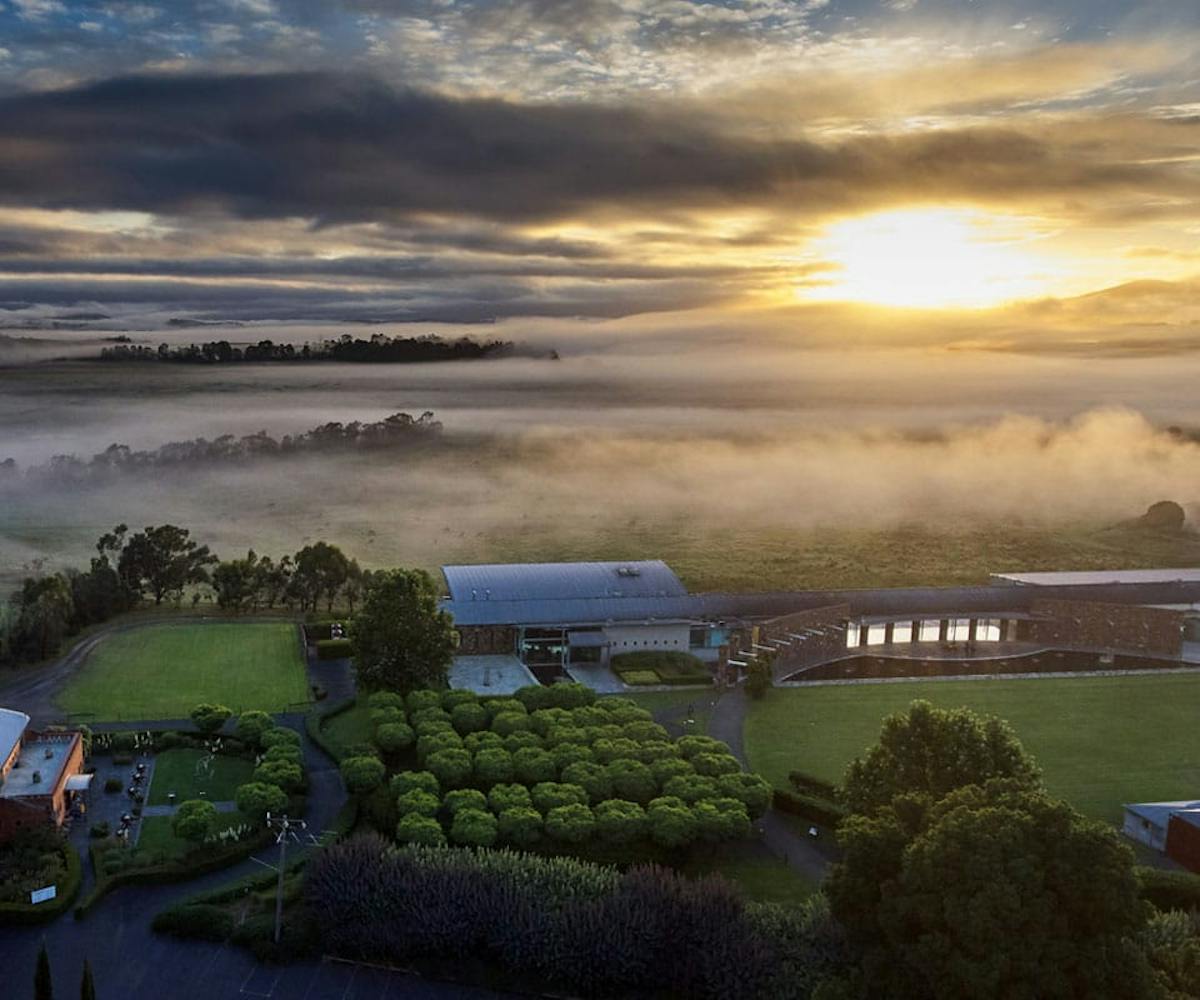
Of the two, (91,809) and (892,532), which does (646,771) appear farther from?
(892,532)

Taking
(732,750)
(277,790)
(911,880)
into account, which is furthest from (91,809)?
(911,880)

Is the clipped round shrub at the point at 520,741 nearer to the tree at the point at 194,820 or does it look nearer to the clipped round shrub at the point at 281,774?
the clipped round shrub at the point at 281,774

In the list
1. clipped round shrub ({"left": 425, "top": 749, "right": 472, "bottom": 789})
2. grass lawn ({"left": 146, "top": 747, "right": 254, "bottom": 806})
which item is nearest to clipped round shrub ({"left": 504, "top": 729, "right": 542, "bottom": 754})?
clipped round shrub ({"left": 425, "top": 749, "right": 472, "bottom": 789})

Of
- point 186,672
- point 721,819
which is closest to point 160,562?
point 186,672

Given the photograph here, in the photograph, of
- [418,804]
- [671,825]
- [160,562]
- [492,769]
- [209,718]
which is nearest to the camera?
[671,825]

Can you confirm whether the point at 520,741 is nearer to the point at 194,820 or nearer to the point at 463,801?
the point at 463,801

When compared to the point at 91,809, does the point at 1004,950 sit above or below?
above
